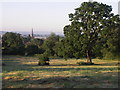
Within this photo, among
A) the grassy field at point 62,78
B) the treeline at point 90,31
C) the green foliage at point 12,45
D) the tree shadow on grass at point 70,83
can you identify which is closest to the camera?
the tree shadow on grass at point 70,83

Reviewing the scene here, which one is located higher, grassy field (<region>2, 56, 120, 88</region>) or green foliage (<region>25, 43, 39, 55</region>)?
green foliage (<region>25, 43, 39, 55</region>)

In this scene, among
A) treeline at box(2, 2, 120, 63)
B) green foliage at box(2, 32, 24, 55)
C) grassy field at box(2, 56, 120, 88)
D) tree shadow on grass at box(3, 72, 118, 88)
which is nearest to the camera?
tree shadow on grass at box(3, 72, 118, 88)

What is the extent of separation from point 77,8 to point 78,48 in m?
5.45

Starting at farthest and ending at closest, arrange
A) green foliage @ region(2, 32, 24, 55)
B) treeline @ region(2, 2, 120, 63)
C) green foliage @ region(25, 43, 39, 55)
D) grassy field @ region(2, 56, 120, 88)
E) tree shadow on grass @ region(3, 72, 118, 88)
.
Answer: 1. green foliage @ region(25, 43, 39, 55)
2. green foliage @ region(2, 32, 24, 55)
3. treeline @ region(2, 2, 120, 63)
4. grassy field @ region(2, 56, 120, 88)
5. tree shadow on grass @ region(3, 72, 118, 88)

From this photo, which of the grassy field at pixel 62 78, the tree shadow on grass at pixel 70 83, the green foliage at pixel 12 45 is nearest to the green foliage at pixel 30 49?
the green foliage at pixel 12 45

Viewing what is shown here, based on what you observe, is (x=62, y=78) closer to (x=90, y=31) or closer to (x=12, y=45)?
(x=90, y=31)

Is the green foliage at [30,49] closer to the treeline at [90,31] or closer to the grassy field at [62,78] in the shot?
→ the treeline at [90,31]

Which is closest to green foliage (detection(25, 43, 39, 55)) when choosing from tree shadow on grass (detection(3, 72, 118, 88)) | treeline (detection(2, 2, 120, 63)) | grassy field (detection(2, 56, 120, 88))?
treeline (detection(2, 2, 120, 63))

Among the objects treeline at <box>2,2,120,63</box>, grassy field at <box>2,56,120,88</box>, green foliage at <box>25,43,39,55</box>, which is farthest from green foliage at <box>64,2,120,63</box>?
green foliage at <box>25,43,39,55</box>

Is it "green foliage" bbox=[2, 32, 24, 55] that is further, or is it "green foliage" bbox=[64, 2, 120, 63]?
"green foliage" bbox=[2, 32, 24, 55]

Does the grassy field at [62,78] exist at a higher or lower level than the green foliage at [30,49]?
lower

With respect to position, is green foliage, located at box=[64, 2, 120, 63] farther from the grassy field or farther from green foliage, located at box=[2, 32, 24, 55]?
green foliage, located at box=[2, 32, 24, 55]

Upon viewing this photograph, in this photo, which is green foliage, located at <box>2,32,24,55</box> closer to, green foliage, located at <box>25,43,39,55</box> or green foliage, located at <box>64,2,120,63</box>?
green foliage, located at <box>25,43,39,55</box>

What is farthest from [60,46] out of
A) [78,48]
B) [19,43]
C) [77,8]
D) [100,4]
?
[19,43]
